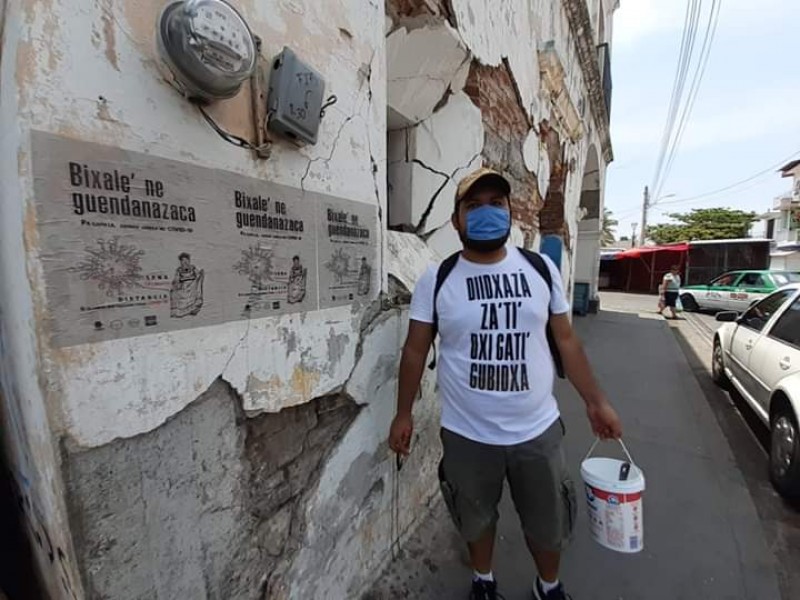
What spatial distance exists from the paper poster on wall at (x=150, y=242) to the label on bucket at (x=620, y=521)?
4.85 ft

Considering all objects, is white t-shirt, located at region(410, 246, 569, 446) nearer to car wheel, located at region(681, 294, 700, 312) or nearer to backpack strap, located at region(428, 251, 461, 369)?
backpack strap, located at region(428, 251, 461, 369)

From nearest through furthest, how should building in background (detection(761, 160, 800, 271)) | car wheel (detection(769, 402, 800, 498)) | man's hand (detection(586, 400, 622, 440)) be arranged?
man's hand (detection(586, 400, 622, 440)) → car wheel (detection(769, 402, 800, 498)) → building in background (detection(761, 160, 800, 271))

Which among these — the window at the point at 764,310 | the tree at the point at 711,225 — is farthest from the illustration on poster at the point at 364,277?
the tree at the point at 711,225

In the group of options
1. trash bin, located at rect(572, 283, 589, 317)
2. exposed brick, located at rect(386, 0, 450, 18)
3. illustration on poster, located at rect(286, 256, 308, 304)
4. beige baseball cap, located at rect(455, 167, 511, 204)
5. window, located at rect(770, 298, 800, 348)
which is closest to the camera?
illustration on poster, located at rect(286, 256, 308, 304)

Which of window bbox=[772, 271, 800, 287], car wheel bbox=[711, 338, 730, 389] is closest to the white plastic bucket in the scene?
car wheel bbox=[711, 338, 730, 389]

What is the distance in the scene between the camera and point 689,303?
12688 mm

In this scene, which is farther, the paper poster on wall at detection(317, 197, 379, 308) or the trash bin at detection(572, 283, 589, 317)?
the trash bin at detection(572, 283, 589, 317)

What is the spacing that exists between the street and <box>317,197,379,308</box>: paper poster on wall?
4.47 feet

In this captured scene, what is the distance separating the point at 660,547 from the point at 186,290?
263 cm

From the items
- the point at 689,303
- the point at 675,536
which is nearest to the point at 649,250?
the point at 689,303

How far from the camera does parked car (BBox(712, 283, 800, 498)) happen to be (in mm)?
Result: 2638

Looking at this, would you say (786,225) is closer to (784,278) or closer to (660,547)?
(784,278)

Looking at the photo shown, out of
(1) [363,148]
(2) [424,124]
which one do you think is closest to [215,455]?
(1) [363,148]

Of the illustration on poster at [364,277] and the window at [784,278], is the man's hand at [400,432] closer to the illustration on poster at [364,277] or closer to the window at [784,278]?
the illustration on poster at [364,277]
